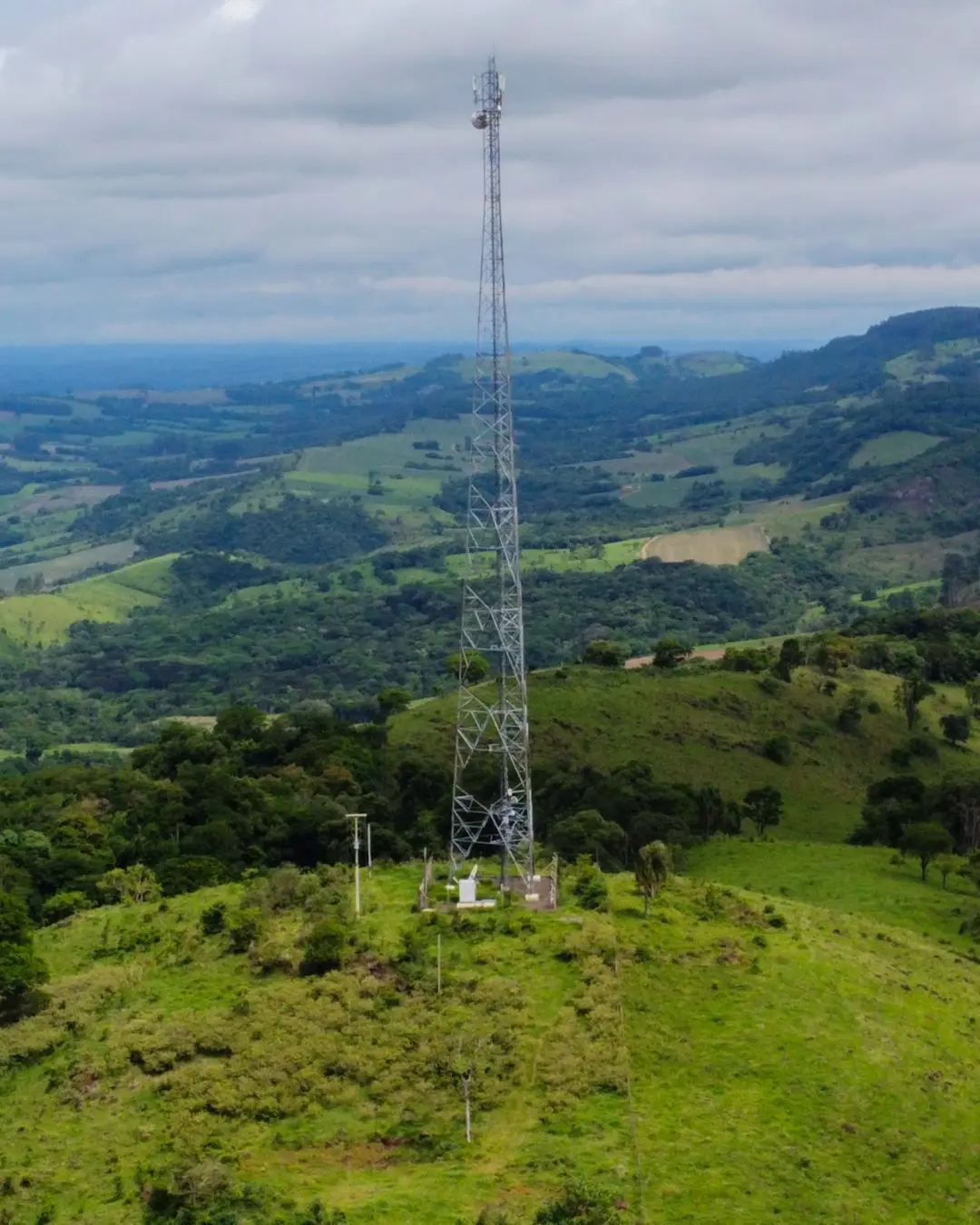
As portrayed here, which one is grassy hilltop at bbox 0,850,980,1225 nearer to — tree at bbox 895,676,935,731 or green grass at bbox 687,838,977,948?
green grass at bbox 687,838,977,948

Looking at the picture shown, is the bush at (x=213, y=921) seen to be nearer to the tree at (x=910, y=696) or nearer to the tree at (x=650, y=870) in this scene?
the tree at (x=650, y=870)

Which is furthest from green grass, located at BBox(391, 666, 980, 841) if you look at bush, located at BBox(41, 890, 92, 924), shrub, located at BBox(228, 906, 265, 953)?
shrub, located at BBox(228, 906, 265, 953)

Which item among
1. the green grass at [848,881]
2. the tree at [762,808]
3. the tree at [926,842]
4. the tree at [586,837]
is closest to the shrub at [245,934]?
the green grass at [848,881]

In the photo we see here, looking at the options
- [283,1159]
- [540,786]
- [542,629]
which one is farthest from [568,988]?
[542,629]

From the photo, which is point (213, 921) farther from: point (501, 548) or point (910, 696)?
point (910, 696)

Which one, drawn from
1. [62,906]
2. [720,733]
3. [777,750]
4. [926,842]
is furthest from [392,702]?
[926,842]
